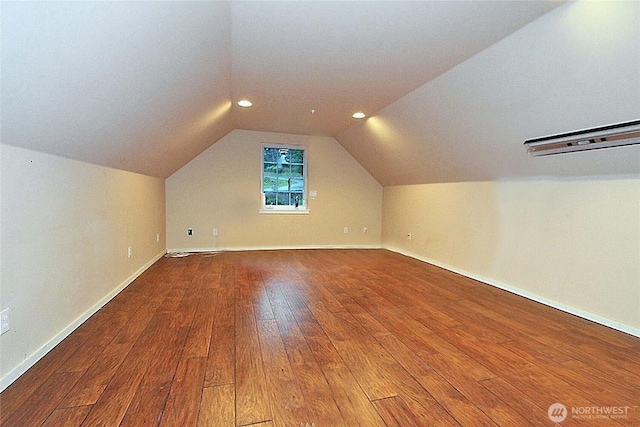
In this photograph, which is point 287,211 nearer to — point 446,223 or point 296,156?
point 296,156

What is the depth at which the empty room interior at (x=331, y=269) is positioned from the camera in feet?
5.08

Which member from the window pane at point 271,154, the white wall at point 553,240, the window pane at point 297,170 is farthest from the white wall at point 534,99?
the window pane at point 271,154

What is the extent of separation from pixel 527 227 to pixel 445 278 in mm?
1131

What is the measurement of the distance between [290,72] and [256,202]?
10.4 feet

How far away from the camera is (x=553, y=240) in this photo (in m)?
3.05

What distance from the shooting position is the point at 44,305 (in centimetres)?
199

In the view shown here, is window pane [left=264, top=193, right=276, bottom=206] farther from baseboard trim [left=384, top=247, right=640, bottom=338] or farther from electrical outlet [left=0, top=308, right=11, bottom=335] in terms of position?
electrical outlet [left=0, top=308, right=11, bottom=335]

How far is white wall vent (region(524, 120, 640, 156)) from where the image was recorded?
213 cm

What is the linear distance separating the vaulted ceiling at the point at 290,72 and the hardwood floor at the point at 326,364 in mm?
1302

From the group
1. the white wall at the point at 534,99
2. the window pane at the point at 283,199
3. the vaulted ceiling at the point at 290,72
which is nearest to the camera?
the vaulted ceiling at the point at 290,72

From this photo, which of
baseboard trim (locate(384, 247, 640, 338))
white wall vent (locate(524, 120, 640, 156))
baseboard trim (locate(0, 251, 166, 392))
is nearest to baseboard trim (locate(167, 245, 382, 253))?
baseboard trim (locate(384, 247, 640, 338))

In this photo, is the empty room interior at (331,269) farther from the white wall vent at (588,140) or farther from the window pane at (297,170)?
the window pane at (297,170)

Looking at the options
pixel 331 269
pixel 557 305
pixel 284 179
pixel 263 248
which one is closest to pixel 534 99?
pixel 557 305

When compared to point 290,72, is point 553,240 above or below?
below
